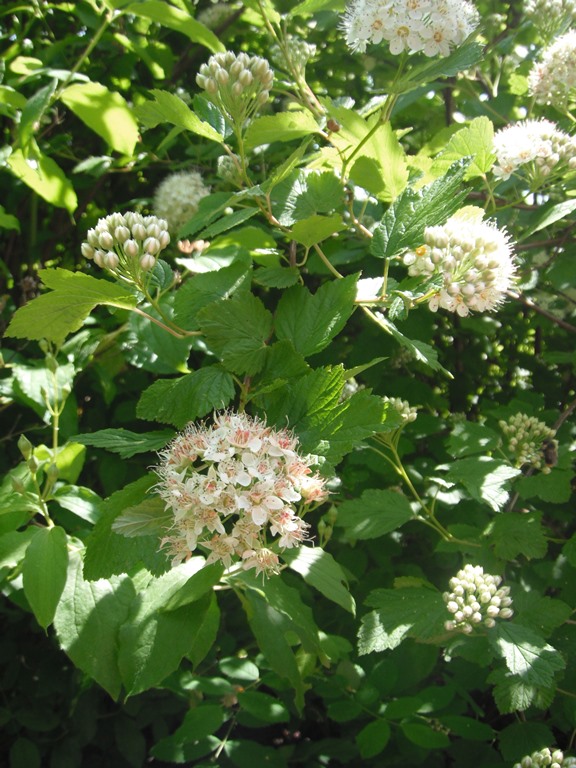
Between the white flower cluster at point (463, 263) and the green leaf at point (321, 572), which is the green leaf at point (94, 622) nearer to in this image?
the green leaf at point (321, 572)

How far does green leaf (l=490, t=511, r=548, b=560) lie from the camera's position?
157 cm

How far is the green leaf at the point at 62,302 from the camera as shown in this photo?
105 cm

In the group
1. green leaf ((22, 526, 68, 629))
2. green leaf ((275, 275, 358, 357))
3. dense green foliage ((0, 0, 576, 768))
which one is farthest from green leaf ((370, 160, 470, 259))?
green leaf ((22, 526, 68, 629))

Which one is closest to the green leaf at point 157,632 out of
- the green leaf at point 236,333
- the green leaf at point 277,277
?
the green leaf at point 236,333

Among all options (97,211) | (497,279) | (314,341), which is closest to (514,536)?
(497,279)

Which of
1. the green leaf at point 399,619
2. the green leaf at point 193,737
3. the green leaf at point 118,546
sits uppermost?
the green leaf at point 118,546

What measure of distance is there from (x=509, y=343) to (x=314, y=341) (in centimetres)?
183

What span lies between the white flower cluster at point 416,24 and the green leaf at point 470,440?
2.76 ft

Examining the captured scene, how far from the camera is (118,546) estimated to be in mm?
1038

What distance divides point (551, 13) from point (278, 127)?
122cm

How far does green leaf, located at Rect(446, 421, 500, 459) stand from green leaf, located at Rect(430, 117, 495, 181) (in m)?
0.60

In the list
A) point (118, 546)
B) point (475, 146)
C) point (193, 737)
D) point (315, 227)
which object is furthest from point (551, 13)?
point (193, 737)

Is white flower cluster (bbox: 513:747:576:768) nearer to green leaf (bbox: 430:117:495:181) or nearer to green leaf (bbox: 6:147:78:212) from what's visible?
green leaf (bbox: 430:117:495:181)

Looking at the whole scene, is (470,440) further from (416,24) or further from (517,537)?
(416,24)
